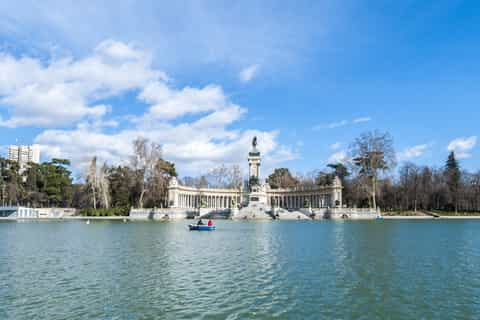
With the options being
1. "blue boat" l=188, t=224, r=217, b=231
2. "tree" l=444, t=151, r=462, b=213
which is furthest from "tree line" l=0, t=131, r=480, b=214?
"blue boat" l=188, t=224, r=217, b=231

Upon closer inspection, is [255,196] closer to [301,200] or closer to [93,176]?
[301,200]

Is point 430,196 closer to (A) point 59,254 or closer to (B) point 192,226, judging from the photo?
(B) point 192,226

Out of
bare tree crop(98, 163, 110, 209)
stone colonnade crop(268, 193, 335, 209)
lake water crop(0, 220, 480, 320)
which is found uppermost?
bare tree crop(98, 163, 110, 209)

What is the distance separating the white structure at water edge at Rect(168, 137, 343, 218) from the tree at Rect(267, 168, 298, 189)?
1979 centimetres

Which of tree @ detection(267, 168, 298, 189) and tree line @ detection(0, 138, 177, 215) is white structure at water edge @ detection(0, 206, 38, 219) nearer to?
tree line @ detection(0, 138, 177, 215)

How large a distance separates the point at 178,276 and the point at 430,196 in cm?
8668

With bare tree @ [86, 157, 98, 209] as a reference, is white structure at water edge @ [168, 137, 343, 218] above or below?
below

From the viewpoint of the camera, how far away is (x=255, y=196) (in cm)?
8600

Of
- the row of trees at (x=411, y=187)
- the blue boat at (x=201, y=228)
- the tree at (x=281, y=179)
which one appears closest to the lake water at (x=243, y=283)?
the blue boat at (x=201, y=228)

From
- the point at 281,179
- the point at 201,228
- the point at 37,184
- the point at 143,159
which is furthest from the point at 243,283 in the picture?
the point at 281,179

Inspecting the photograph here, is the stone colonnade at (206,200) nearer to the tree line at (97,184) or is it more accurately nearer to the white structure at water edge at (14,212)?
the tree line at (97,184)

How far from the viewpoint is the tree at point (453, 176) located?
85625 mm

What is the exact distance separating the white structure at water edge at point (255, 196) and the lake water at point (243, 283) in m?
54.0

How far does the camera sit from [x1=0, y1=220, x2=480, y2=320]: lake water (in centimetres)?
1192
